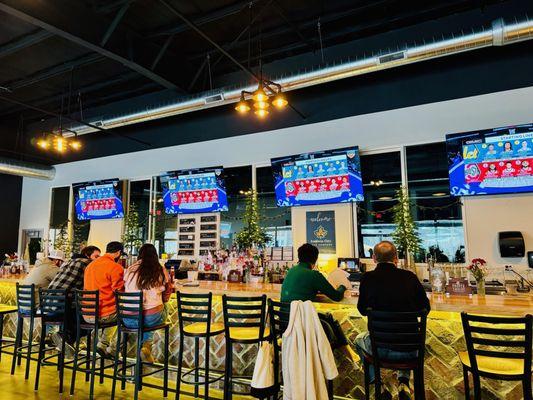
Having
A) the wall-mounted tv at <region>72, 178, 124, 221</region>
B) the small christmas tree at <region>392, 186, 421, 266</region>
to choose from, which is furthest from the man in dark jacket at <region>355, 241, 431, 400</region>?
the wall-mounted tv at <region>72, 178, 124, 221</region>

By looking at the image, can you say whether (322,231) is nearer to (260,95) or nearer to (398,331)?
(260,95)

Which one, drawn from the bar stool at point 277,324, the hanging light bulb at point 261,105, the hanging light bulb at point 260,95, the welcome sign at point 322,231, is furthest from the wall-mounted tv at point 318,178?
the bar stool at point 277,324

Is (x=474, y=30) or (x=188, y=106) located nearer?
(x=474, y=30)

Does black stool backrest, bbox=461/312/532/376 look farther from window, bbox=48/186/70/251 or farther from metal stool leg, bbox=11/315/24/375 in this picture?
window, bbox=48/186/70/251

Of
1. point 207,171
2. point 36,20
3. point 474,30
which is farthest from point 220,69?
point 474,30

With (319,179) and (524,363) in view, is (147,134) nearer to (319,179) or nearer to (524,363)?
(319,179)

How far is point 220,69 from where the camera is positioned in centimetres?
688

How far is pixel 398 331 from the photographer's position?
250 centimetres

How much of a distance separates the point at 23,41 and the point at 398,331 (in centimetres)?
661

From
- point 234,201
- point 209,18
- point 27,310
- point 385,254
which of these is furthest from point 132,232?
point 385,254

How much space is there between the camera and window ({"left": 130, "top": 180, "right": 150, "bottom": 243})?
26.7ft

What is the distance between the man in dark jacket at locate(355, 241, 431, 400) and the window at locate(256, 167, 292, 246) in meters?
3.73

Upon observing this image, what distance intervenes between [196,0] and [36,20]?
1.94 m

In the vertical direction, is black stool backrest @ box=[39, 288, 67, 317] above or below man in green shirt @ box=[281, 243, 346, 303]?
below
